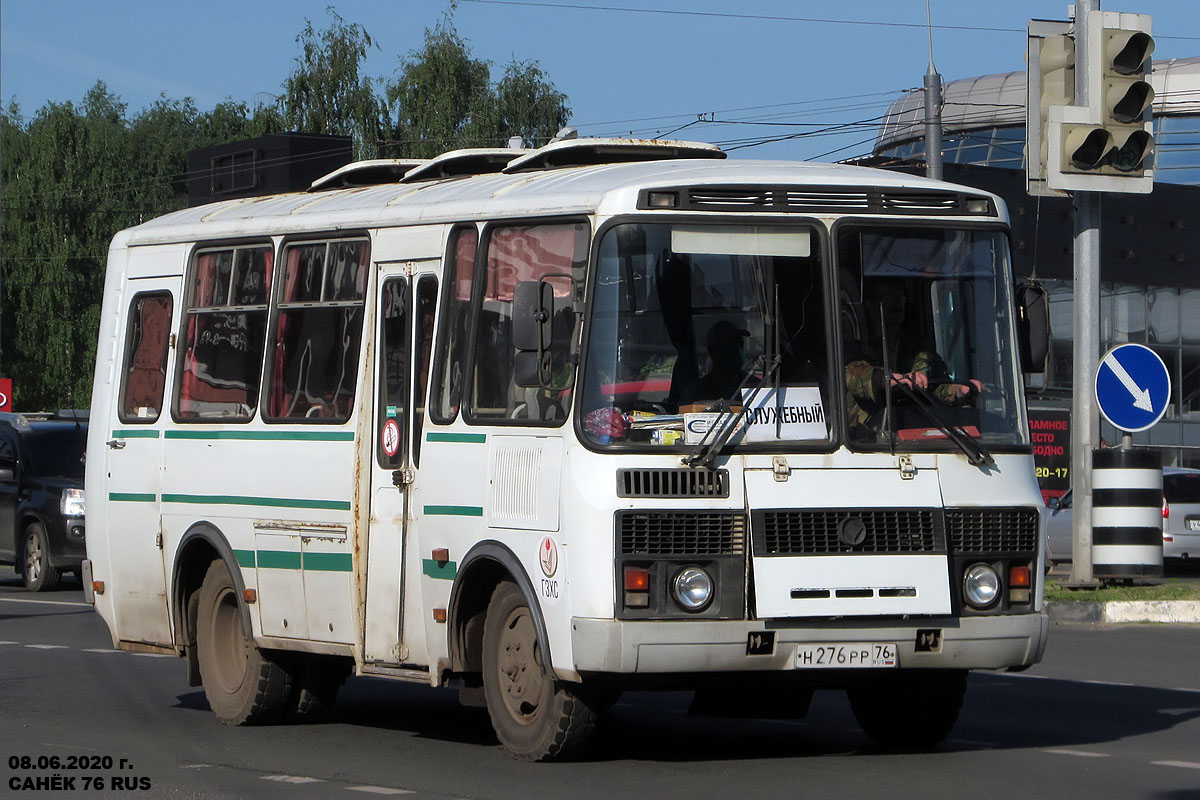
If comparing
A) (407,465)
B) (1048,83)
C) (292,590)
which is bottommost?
(292,590)

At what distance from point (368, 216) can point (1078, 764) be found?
15.4 ft

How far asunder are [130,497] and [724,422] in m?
4.97

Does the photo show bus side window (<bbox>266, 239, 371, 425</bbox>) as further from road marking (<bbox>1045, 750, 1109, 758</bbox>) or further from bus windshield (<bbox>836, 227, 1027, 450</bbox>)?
road marking (<bbox>1045, 750, 1109, 758</bbox>)

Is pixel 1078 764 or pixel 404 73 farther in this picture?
pixel 404 73

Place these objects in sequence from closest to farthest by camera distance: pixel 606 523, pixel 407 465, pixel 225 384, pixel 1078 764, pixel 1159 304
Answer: pixel 606 523, pixel 1078 764, pixel 407 465, pixel 225 384, pixel 1159 304

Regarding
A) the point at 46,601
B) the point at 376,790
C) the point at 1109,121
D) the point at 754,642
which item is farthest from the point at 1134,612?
the point at 46,601

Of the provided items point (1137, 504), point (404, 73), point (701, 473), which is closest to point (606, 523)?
point (701, 473)

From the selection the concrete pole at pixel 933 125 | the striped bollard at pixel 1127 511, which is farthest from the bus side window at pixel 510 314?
the concrete pole at pixel 933 125

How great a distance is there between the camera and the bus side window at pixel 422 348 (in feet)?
33.7

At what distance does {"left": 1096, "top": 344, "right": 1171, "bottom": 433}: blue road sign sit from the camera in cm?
1792

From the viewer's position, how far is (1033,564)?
934 centimetres

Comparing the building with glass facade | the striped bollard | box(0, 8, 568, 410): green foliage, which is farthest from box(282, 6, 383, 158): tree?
the striped bollard

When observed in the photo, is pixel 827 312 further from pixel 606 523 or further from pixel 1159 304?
pixel 1159 304

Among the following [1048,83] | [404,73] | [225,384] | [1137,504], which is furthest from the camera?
[404,73]
